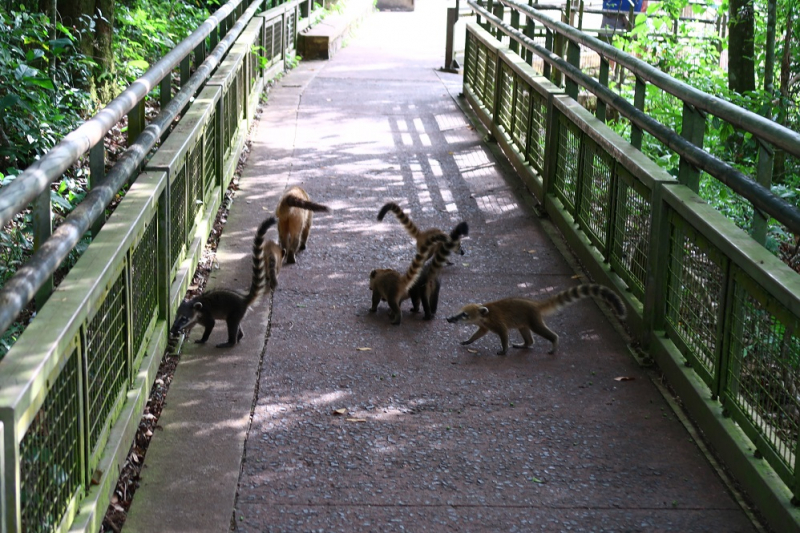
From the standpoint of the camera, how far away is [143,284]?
16.8 ft

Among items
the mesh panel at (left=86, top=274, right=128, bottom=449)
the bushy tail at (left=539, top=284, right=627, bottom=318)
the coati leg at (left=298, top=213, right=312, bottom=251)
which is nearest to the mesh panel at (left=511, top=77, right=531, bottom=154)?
the coati leg at (left=298, top=213, right=312, bottom=251)

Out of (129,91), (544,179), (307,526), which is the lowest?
(307,526)

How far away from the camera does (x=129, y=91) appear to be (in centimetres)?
505

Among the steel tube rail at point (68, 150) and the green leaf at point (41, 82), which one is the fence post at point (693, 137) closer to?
the steel tube rail at point (68, 150)

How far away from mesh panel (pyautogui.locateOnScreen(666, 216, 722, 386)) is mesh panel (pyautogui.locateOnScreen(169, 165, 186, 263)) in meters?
2.83

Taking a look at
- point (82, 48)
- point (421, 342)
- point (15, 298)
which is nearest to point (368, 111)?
point (82, 48)

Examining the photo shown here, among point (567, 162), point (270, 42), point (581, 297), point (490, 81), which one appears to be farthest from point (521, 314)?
point (270, 42)

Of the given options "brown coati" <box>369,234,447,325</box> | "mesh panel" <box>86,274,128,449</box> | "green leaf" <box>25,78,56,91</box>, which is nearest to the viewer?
"mesh panel" <box>86,274,128,449</box>

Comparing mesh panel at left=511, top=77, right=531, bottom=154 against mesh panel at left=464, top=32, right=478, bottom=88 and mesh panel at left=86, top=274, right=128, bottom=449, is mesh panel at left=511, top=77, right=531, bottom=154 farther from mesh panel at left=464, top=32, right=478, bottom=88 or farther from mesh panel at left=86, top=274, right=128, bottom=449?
mesh panel at left=86, top=274, right=128, bottom=449

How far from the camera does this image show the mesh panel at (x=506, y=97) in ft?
36.4

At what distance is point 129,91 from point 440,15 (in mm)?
29660

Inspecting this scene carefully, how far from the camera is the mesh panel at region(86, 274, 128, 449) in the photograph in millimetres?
3854

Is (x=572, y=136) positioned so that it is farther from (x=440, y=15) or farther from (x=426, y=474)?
(x=440, y=15)

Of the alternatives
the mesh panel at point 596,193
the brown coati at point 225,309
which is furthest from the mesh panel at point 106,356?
the mesh panel at point 596,193
